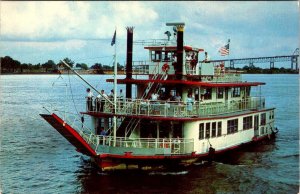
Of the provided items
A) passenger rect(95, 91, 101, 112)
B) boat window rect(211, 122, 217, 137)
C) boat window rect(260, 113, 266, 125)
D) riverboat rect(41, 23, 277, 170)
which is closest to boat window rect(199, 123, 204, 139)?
riverboat rect(41, 23, 277, 170)

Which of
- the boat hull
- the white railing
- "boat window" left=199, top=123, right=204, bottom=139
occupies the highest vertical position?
the white railing

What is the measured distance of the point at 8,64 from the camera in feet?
359

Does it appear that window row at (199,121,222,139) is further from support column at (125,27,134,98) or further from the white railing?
support column at (125,27,134,98)

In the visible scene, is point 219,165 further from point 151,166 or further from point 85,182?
point 85,182

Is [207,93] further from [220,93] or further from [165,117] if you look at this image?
[165,117]

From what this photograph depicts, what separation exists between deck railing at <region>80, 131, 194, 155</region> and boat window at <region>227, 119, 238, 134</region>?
444 centimetres

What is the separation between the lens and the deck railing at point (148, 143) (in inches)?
847

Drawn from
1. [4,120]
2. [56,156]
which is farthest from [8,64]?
[56,156]

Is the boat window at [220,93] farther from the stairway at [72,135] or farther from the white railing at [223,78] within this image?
the stairway at [72,135]

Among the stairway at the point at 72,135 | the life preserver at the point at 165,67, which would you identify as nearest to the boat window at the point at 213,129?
the life preserver at the point at 165,67

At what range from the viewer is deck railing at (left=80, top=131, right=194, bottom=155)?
70.6ft

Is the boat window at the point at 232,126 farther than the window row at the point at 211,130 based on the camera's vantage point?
Yes

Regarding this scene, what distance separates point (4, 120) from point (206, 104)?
28813 millimetres

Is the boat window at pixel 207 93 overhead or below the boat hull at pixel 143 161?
overhead
